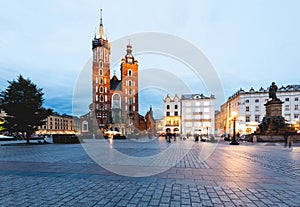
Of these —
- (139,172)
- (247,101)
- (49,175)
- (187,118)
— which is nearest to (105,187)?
(139,172)

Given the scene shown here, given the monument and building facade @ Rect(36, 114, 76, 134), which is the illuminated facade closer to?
building facade @ Rect(36, 114, 76, 134)

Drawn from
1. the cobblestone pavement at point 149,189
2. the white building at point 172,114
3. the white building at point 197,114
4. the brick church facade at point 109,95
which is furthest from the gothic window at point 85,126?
the cobblestone pavement at point 149,189

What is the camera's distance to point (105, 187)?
5223 millimetres

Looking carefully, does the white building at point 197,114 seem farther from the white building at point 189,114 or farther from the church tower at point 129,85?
the church tower at point 129,85

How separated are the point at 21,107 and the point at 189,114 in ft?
224

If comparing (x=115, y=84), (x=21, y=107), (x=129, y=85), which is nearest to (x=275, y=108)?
(x=21, y=107)

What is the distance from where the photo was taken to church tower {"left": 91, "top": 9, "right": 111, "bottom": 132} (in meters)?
78.4

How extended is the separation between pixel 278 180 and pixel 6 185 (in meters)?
8.14

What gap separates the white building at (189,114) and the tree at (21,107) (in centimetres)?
6235

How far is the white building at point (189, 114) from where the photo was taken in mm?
82000

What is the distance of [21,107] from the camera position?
77.6ft

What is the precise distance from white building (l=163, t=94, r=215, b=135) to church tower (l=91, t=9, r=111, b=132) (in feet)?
85.3

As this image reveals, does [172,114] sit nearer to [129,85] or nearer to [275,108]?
[129,85]

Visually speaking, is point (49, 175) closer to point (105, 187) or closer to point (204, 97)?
point (105, 187)
